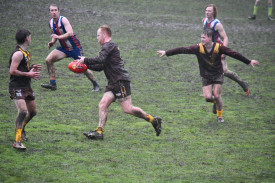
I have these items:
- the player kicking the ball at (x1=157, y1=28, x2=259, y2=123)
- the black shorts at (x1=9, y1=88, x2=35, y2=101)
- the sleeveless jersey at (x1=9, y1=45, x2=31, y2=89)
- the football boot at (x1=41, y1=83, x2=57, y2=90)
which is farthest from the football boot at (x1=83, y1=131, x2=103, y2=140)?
the football boot at (x1=41, y1=83, x2=57, y2=90)

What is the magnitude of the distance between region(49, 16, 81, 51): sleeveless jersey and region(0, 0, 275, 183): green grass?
1.21 m

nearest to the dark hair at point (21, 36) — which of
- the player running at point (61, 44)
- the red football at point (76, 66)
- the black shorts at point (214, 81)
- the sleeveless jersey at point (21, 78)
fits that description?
the sleeveless jersey at point (21, 78)

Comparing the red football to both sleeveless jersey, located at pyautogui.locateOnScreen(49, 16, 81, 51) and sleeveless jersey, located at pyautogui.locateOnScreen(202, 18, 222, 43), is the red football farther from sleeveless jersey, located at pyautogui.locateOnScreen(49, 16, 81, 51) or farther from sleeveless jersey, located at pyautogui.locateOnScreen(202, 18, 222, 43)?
sleeveless jersey, located at pyautogui.locateOnScreen(202, 18, 222, 43)

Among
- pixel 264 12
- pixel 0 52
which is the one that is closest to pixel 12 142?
pixel 0 52

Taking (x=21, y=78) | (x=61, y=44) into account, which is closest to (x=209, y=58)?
(x=21, y=78)

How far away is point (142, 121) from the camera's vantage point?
30.9 feet

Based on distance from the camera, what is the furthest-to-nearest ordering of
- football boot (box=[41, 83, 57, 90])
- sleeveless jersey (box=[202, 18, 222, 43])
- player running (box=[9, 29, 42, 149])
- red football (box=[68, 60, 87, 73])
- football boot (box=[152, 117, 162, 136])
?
football boot (box=[41, 83, 57, 90]), sleeveless jersey (box=[202, 18, 222, 43]), football boot (box=[152, 117, 162, 136]), red football (box=[68, 60, 87, 73]), player running (box=[9, 29, 42, 149])

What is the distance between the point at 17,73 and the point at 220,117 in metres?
4.72

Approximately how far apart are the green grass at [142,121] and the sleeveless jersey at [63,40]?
3.97 ft

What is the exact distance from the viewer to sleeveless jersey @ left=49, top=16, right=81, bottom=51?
36.1 ft

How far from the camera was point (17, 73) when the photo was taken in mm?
6941

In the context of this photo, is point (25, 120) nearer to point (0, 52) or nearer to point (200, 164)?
point (200, 164)

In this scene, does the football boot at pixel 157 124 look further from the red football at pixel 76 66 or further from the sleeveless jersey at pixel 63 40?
the sleeveless jersey at pixel 63 40

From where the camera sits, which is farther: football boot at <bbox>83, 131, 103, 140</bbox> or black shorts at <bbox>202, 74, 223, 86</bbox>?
black shorts at <bbox>202, 74, 223, 86</bbox>
